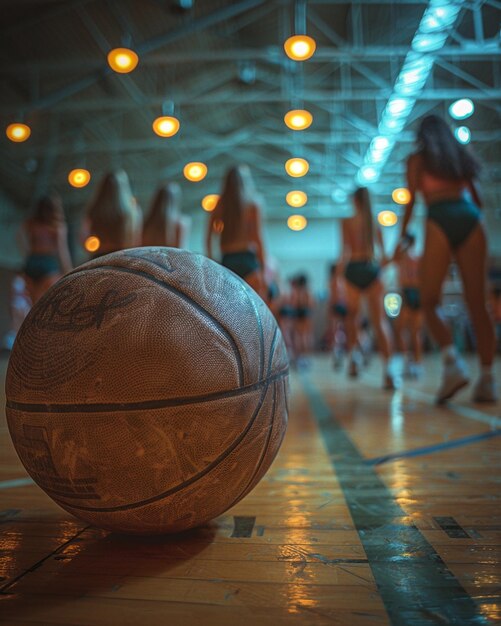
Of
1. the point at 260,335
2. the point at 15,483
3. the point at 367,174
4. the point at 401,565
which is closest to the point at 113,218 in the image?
the point at 15,483

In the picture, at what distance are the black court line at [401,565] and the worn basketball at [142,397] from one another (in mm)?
352

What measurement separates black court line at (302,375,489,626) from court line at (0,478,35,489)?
1.11 m

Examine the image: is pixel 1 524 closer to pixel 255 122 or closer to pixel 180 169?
pixel 255 122

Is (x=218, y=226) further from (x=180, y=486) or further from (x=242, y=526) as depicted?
(x=180, y=486)

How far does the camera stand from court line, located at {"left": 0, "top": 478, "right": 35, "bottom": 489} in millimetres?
1862

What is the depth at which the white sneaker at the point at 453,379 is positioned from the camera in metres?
3.89

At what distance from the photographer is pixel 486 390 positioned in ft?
12.9

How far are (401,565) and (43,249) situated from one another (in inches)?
225

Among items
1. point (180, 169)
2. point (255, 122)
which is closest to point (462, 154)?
point (255, 122)

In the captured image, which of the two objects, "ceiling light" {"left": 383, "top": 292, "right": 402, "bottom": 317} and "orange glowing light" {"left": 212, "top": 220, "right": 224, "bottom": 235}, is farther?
"ceiling light" {"left": 383, "top": 292, "right": 402, "bottom": 317}

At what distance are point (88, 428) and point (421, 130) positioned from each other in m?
3.88

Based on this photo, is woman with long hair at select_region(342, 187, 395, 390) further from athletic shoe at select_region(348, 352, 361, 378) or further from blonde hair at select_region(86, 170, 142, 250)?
blonde hair at select_region(86, 170, 142, 250)

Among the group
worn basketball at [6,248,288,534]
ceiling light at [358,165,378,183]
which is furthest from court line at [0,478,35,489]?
ceiling light at [358,165,378,183]

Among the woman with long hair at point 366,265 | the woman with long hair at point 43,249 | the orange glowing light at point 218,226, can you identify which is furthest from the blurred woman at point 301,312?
the orange glowing light at point 218,226
